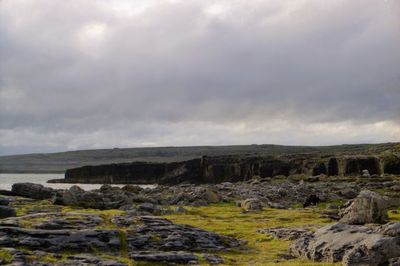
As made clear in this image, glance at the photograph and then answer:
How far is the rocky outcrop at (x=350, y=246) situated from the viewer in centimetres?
2861

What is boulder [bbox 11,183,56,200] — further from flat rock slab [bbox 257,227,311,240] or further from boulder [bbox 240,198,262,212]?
flat rock slab [bbox 257,227,311,240]

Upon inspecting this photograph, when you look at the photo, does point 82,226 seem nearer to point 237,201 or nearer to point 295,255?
point 295,255

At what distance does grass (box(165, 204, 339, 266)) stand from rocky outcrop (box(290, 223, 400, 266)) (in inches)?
38.9

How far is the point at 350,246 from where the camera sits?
30.7 metres

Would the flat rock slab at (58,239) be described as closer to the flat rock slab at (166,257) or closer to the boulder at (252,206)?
the flat rock slab at (166,257)

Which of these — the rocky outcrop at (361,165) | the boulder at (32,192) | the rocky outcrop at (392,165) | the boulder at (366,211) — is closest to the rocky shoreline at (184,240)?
the boulder at (366,211)

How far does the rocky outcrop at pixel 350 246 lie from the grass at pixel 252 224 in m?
0.99


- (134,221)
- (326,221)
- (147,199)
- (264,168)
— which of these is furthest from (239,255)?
(264,168)

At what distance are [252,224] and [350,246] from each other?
2119 cm

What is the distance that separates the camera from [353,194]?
83.1m

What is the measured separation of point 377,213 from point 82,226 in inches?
936

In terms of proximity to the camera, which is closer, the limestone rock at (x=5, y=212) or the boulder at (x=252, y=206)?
the limestone rock at (x=5, y=212)

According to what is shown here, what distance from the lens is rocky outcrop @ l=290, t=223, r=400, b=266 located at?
2861 centimetres

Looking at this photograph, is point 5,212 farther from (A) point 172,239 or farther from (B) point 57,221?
(A) point 172,239
